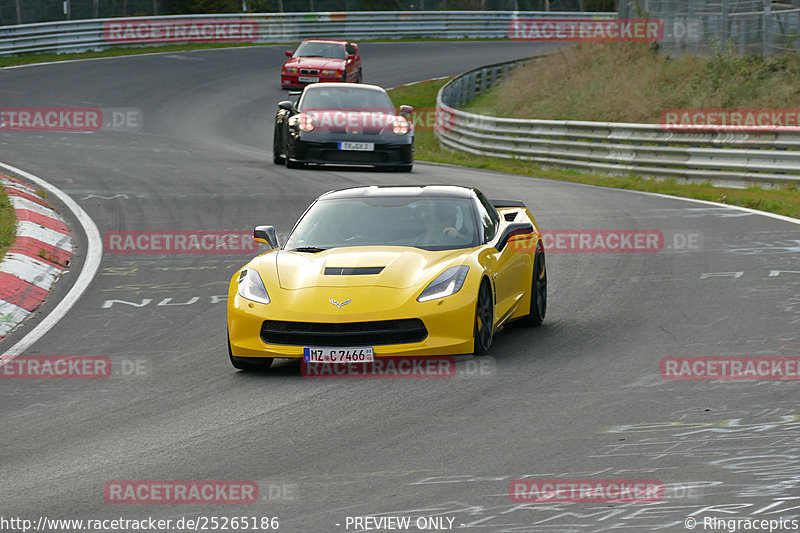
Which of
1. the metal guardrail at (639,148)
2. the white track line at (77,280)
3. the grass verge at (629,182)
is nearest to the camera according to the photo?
the white track line at (77,280)

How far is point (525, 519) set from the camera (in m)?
5.28

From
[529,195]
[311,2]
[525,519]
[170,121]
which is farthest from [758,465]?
[311,2]

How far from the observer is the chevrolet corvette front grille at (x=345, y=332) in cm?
832

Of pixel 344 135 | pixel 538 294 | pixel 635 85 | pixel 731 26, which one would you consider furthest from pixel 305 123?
pixel 731 26

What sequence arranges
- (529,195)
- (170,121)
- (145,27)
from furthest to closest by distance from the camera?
(145,27), (170,121), (529,195)

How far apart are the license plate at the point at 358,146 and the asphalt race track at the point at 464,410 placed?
5.79 metres

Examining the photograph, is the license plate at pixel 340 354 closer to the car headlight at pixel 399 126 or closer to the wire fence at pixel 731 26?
the car headlight at pixel 399 126

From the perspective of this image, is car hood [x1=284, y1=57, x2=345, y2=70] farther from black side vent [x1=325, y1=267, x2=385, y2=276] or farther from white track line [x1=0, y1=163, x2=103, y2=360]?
black side vent [x1=325, y1=267, x2=385, y2=276]

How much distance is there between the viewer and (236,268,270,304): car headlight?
869 centimetres

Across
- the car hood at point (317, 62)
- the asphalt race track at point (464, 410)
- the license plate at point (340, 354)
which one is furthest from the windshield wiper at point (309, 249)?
the car hood at point (317, 62)

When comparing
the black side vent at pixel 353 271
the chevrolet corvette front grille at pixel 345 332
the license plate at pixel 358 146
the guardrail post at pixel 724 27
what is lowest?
the license plate at pixel 358 146

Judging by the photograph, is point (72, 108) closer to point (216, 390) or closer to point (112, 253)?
point (112, 253)

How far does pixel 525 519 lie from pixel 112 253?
9595 millimetres

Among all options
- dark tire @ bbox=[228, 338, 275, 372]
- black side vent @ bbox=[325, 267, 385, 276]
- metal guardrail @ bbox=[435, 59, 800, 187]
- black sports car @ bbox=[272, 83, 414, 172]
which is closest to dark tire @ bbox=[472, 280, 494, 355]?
black side vent @ bbox=[325, 267, 385, 276]
